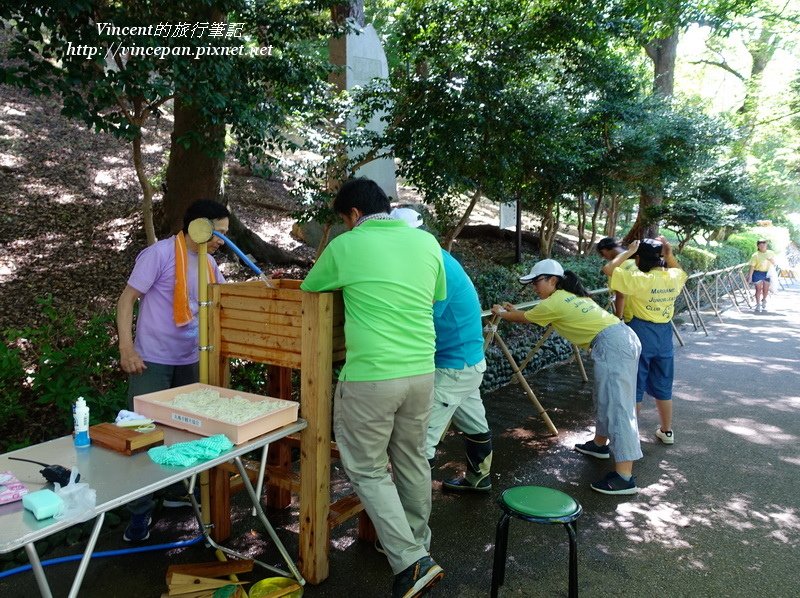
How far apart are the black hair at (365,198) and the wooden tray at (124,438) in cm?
135

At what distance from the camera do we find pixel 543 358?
8.05 metres

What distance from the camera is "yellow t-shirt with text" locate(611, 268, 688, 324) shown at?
4.91 m

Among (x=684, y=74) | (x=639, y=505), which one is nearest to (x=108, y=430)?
(x=639, y=505)

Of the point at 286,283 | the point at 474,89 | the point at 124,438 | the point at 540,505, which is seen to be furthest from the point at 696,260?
the point at 124,438

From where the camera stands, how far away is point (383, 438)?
8.85ft

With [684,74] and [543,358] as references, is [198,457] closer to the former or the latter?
[543,358]

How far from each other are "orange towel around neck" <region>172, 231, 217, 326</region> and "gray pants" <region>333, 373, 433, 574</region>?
120 centimetres

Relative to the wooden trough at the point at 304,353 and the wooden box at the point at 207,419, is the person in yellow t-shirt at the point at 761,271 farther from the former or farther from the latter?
the wooden box at the point at 207,419

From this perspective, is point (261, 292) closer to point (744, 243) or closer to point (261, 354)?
point (261, 354)

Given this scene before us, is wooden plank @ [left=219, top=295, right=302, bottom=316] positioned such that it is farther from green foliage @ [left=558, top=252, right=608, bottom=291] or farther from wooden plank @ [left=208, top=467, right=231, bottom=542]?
green foliage @ [left=558, top=252, right=608, bottom=291]

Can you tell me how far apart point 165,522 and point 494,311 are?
9.33 ft

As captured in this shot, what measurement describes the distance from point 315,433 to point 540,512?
1.13 m

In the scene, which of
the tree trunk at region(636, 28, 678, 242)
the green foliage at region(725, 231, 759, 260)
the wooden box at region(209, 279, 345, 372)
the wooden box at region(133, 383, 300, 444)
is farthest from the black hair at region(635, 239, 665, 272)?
the green foliage at region(725, 231, 759, 260)

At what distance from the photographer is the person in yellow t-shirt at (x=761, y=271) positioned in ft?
Result: 44.7
